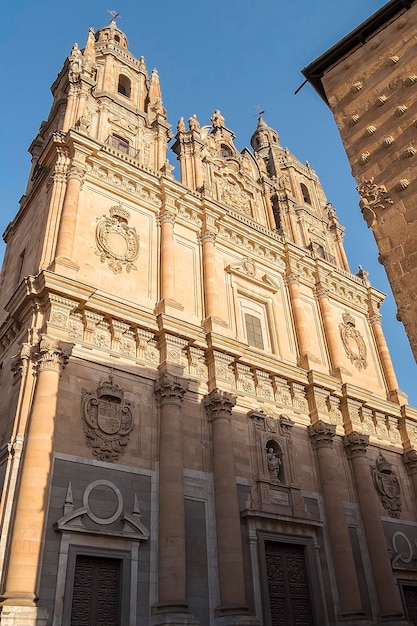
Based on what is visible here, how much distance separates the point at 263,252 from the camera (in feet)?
71.7

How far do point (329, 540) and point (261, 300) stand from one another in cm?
856

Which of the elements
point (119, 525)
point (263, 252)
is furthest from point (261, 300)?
point (119, 525)

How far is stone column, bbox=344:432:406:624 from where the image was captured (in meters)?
15.8

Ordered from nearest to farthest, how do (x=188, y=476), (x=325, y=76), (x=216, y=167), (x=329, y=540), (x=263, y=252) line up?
(x=325, y=76), (x=188, y=476), (x=329, y=540), (x=263, y=252), (x=216, y=167)

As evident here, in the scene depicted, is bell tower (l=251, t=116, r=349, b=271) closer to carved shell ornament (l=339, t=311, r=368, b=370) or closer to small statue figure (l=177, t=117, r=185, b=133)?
carved shell ornament (l=339, t=311, r=368, b=370)

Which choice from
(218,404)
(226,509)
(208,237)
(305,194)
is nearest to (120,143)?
(208,237)

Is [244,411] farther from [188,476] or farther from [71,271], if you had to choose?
[71,271]

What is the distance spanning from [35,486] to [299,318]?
481 inches

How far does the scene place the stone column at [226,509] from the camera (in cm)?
1266

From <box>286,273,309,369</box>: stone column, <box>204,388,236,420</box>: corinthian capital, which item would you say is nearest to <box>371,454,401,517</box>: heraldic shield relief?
<box>286,273,309,369</box>: stone column

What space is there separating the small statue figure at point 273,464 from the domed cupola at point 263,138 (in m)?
21.2

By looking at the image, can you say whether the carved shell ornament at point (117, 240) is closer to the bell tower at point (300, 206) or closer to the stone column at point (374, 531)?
the bell tower at point (300, 206)

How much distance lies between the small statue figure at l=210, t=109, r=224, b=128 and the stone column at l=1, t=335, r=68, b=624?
1774 cm

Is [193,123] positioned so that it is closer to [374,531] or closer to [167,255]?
[167,255]
